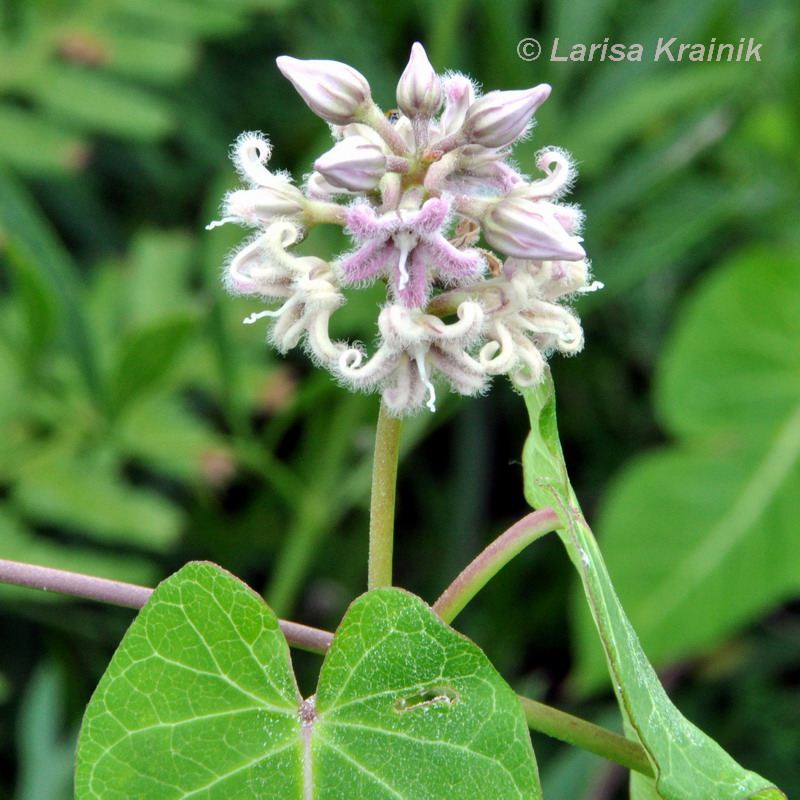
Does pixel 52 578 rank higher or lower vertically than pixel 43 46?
lower

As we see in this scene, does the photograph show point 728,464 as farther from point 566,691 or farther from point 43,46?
point 43,46

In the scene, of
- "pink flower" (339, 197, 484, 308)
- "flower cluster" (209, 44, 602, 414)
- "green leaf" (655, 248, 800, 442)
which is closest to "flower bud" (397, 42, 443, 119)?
"flower cluster" (209, 44, 602, 414)

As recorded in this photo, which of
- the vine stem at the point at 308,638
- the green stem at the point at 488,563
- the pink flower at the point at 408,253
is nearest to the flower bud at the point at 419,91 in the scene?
the pink flower at the point at 408,253

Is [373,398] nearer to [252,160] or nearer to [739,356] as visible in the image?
[739,356]

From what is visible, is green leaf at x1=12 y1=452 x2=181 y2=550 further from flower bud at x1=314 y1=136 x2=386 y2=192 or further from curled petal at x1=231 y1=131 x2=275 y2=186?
flower bud at x1=314 y1=136 x2=386 y2=192

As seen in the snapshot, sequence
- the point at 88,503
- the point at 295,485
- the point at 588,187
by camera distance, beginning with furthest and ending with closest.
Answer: the point at 588,187, the point at 295,485, the point at 88,503

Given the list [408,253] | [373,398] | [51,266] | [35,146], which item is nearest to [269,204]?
[408,253]

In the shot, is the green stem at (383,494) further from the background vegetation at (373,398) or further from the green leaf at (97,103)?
the green leaf at (97,103)

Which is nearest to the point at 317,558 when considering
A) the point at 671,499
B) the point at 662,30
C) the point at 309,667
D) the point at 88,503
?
the point at 309,667
